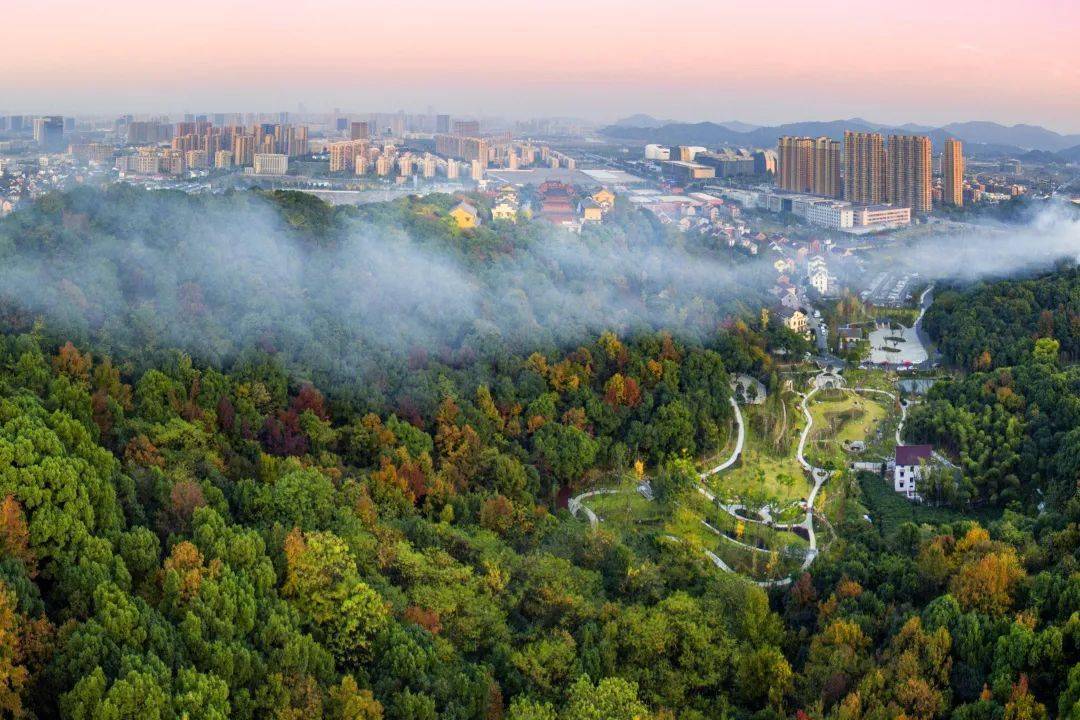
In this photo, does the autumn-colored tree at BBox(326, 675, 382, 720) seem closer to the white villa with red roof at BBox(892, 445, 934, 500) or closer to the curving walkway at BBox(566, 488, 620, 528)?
the curving walkway at BBox(566, 488, 620, 528)

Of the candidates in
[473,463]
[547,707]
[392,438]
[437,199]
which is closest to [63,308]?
[392,438]

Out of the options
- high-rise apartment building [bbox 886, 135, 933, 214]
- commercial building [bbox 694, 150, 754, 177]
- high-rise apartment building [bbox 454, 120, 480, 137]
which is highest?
high-rise apartment building [bbox 454, 120, 480, 137]

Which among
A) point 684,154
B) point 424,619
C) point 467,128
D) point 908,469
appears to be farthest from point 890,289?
point 467,128

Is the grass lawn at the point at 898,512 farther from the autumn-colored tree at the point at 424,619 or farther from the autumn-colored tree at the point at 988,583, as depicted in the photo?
the autumn-colored tree at the point at 424,619

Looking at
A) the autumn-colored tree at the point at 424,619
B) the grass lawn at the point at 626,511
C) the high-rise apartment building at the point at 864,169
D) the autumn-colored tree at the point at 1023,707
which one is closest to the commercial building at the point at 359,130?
the high-rise apartment building at the point at 864,169

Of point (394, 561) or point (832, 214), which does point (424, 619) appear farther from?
point (832, 214)

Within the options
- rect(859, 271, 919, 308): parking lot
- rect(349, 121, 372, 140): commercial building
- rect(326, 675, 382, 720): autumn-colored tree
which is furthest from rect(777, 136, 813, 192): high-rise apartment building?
rect(326, 675, 382, 720): autumn-colored tree
